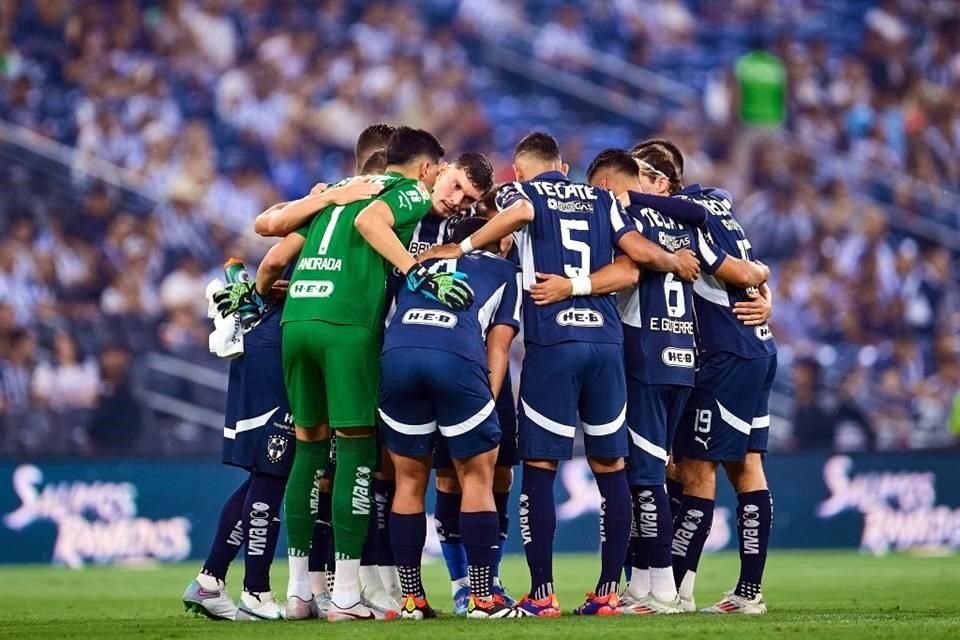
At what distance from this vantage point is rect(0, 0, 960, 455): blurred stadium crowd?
16844 millimetres

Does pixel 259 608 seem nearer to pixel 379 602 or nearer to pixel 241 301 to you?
pixel 379 602

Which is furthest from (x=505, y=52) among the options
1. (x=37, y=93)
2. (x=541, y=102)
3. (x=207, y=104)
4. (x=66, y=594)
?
(x=66, y=594)

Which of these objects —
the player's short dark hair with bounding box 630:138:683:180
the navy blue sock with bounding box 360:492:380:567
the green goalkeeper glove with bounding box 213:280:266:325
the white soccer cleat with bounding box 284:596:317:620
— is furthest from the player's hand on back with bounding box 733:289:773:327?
the white soccer cleat with bounding box 284:596:317:620

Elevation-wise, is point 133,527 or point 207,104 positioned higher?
point 207,104

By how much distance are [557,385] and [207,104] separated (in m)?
13.8

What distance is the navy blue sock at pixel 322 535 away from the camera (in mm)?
8461

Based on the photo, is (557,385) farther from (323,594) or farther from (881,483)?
(881,483)

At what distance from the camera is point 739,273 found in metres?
8.59

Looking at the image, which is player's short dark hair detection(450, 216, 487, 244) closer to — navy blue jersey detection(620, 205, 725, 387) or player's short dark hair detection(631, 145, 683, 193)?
navy blue jersey detection(620, 205, 725, 387)

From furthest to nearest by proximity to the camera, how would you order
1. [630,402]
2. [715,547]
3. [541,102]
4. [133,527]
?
[541,102], [715,547], [133,527], [630,402]

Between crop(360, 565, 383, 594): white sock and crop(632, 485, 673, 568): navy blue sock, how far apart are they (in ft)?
4.75

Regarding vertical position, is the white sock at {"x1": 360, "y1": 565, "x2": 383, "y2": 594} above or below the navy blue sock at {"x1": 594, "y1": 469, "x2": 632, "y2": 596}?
below

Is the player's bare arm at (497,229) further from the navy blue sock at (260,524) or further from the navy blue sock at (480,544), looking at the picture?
the navy blue sock at (260,524)

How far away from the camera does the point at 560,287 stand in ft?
26.2
